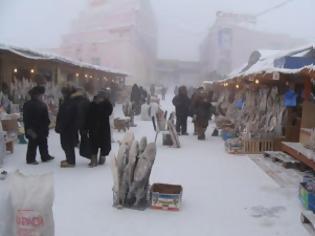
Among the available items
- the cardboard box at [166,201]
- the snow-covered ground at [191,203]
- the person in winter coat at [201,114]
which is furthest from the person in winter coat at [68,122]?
the person in winter coat at [201,114]

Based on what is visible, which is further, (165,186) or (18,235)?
(165,186)

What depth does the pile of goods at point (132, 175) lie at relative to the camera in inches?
203

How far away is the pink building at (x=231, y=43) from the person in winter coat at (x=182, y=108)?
3461 cm

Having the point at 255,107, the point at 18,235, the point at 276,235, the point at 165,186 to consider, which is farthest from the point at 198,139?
the point at 18,235

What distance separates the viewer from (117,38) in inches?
1866

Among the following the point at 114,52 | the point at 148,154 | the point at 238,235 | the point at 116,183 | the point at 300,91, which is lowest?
the point at 238,235

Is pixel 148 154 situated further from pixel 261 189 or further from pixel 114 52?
pixel 114 52

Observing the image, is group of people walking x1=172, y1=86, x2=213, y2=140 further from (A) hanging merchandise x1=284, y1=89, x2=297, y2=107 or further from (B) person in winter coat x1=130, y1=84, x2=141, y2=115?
(B) person in winter coat x1=130, y1=84, x2=141, y2=115

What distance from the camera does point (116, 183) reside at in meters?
5.20

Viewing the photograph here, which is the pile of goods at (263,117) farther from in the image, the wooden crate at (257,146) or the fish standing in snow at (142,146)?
the fish standing in snow at (142,146)

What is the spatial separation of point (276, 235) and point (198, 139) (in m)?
7.61

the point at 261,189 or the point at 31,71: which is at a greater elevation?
the point at 31,71

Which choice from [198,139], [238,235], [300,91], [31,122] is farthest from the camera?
[198,139]

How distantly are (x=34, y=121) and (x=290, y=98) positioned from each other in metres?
5.27
